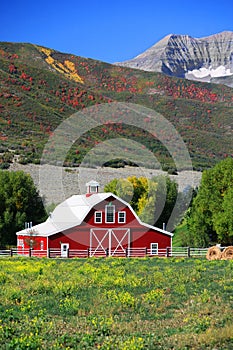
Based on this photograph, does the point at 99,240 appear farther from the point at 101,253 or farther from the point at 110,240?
the point at 101,253

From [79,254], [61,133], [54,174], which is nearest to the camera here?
[79,254]

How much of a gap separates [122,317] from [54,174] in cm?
9134

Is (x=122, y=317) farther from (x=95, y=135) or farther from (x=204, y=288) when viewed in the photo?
(x=95, y=135)

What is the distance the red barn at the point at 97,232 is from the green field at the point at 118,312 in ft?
89.4

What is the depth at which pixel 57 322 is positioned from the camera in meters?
14.7

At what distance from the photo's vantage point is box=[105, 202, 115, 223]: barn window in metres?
51.9

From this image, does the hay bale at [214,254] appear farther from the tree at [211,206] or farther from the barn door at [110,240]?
the tree at [211,206]

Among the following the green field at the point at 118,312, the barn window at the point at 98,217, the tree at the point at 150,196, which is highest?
the tree at the point at 150,196

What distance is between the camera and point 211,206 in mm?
55281

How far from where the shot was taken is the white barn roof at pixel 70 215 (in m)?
50.2

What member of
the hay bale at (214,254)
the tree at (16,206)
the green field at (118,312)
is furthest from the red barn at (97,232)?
the green field at (118,312)

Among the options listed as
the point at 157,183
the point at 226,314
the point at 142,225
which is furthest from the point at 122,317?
the point at 157,183

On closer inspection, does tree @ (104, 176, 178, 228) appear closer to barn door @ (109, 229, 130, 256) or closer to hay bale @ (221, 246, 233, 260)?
barn door @ (109, 229, 130, 256)

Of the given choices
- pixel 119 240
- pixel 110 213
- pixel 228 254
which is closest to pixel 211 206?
pixel 119 240
